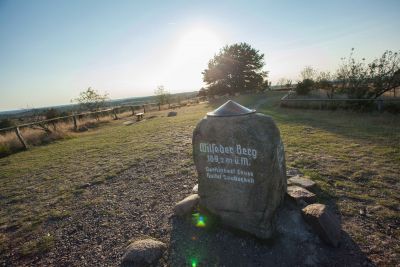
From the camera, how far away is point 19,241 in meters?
3.95

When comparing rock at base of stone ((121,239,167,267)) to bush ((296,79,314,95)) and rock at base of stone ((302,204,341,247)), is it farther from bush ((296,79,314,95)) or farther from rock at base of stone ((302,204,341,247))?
bush ((296,79,314,95))

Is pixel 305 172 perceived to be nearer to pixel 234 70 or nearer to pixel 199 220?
pixel 199 220

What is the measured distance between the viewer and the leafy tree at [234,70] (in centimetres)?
3747

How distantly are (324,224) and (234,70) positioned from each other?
36352mm

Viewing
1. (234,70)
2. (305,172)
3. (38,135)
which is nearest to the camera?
(305,172)

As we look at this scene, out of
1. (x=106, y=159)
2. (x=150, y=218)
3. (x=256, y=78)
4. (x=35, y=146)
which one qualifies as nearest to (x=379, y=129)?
(x=150, y=218)

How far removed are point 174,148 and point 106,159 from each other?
2436 millimetres

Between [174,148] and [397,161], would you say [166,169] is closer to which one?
[174,148]

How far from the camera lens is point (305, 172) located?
5438 mm

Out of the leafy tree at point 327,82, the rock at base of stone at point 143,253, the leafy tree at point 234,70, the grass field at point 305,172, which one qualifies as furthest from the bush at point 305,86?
the rock at base of stone at point 143,253

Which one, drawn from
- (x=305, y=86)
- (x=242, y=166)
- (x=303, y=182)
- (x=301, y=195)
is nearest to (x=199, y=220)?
(x=242, y=166)

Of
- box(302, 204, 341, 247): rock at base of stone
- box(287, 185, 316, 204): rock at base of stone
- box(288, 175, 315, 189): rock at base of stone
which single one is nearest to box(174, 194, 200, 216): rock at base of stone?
box(287, 185, 316, 204): rock at base of stone

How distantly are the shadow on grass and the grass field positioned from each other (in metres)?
0.42

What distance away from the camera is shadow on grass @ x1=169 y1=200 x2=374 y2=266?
2959 mm
